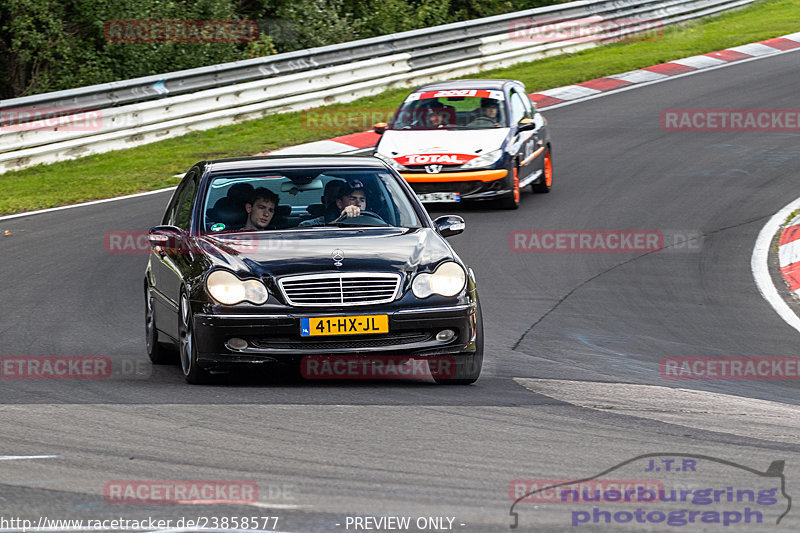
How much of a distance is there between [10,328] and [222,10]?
17218 mm

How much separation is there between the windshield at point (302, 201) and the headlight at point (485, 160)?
22.0ft

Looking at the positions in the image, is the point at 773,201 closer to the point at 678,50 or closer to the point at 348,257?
the point at 348,257

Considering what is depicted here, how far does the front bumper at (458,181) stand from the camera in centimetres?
1551

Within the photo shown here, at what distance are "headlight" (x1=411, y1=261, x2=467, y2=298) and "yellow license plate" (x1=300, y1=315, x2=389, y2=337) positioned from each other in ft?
0.95

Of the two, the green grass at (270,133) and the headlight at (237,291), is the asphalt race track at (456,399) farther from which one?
the green grass at (270,133)

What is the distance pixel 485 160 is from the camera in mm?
15555

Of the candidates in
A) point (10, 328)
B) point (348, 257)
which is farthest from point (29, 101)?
point (348, 257)

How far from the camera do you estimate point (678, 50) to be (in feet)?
94.5

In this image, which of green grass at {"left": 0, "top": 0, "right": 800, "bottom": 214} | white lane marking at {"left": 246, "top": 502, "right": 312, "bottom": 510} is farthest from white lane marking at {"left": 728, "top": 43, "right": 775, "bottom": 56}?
white lane marking at {"left": 246, "top": 502, "right": 312, "bottom": 510}

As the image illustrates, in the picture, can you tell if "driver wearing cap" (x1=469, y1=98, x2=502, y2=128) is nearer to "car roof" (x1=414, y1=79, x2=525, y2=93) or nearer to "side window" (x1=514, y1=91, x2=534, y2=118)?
"car roof" (x1=414, y1=79, x2=525, y2=93)

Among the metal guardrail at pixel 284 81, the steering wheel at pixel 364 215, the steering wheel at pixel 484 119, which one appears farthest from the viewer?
the metal guardrail at pixel 284 81

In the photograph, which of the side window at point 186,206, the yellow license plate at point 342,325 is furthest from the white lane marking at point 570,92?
the yellow license plate at point 342,325

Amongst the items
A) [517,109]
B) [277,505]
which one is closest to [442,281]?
[277,505]

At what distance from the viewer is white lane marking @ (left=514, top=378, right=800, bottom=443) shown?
655cm
